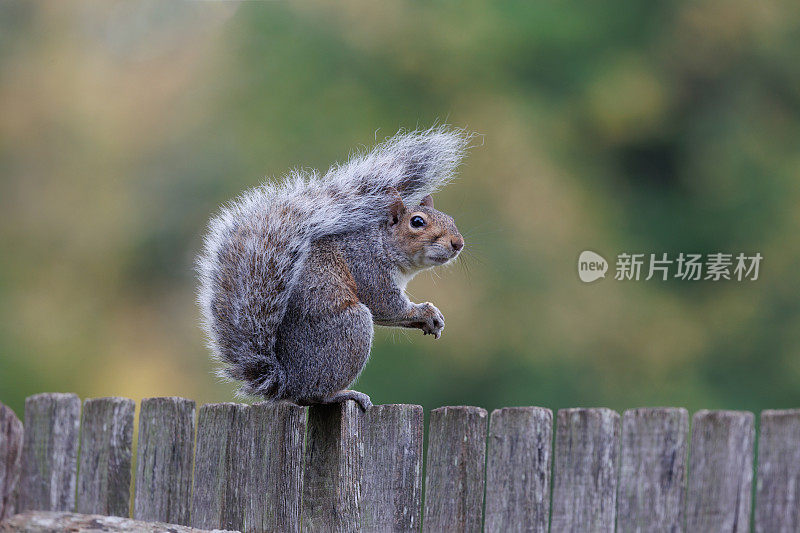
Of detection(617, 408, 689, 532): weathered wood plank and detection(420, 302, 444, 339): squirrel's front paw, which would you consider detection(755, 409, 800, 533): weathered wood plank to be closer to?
detection(617, 408, 689, 532): weathered wood plank

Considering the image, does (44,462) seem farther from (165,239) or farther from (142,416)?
(165,239)

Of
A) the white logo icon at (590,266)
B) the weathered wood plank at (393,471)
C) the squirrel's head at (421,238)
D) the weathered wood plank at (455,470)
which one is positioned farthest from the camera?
the white logo icon at (590,266)

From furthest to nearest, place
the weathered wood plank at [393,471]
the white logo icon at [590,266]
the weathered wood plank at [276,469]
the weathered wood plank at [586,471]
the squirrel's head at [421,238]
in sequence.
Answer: the white logo icon at [590,266] < the squirrel's head at [421,238] < the weathered wood plank at [276,469] < the weathered wood plank at [393,471] < the weathered wood plank at [586,471]

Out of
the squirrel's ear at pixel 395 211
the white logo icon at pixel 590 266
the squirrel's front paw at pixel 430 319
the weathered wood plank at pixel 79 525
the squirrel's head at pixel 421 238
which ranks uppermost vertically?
the white logo icon at pixel 590 266

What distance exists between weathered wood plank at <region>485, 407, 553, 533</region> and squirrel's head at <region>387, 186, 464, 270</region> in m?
0.49

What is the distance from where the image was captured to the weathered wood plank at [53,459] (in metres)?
2.21

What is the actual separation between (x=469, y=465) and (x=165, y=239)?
14.4 ft

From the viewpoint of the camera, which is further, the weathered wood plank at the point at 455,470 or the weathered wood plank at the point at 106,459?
Result: the weathered wood plank at the point at 106,459

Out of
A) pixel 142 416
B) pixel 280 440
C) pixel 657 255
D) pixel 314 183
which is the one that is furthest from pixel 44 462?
pixel 657 255

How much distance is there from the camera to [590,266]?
4.68 m

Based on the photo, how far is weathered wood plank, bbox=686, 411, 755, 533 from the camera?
4.50 ft

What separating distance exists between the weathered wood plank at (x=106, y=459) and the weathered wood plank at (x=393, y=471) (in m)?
0.63

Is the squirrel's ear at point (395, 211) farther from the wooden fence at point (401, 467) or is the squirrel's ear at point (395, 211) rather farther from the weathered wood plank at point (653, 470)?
the weathered wood plank at point (653, 470)

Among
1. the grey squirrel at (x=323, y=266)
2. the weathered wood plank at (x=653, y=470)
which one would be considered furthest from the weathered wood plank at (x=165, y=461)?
the weathered wood plank at (x=653, y=470)
